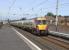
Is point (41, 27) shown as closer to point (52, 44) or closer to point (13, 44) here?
point (52, 44)

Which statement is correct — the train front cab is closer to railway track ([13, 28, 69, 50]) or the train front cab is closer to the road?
railway track ([13, 28, 69, 50])

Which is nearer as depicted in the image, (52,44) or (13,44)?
(13,44)

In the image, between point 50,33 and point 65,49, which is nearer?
point 65,49

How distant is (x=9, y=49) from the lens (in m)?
16.3

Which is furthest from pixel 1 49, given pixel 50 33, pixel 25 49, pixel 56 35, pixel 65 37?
pixel 50 33

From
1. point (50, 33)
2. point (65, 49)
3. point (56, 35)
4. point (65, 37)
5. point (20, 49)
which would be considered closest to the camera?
point (20, 49)

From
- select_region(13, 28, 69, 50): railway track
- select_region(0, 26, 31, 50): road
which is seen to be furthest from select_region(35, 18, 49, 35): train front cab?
select_region(0, 26, 31, 50): road

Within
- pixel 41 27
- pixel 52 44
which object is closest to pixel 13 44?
pixel 52 44

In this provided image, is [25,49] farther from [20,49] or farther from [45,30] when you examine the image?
[45,30]

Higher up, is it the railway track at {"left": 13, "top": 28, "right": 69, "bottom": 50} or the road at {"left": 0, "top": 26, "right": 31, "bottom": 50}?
the road at {"left": 0, "top": 26, "right": 31, "bottom": 50}

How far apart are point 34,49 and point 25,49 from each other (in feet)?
1.96

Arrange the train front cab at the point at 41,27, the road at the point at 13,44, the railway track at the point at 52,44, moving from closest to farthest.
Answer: the road at the point at 13,44 < the railway track at the point at 52,44 < the train front cab at the point at 41,27

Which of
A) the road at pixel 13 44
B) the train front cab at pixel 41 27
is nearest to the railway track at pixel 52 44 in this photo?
the road at pixel 13 44

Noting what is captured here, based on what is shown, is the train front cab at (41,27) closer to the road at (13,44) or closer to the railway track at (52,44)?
the railway track at (52,44)
